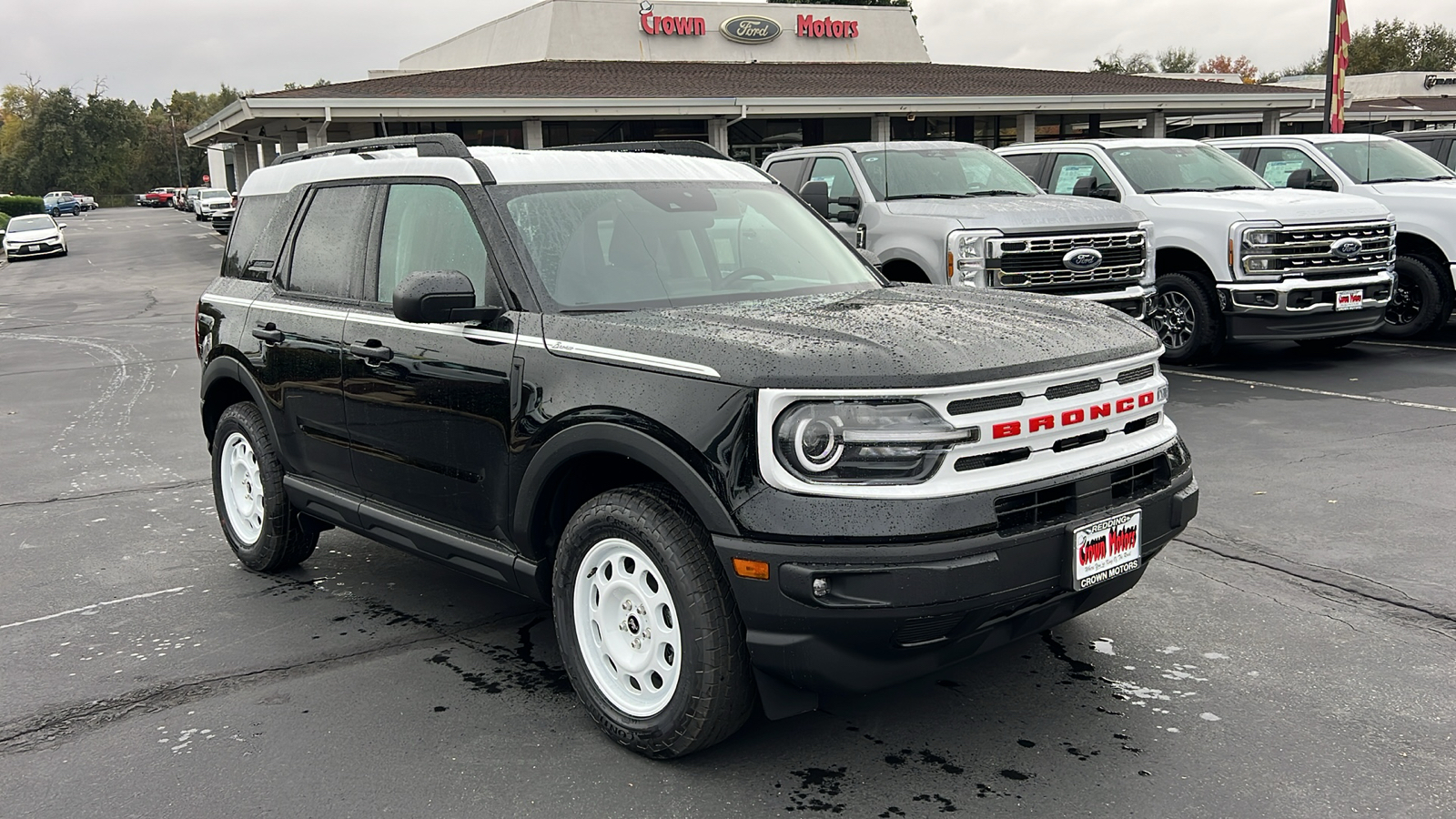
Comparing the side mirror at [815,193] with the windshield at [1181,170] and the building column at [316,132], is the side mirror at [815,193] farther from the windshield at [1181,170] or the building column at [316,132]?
the building column at [316,132]

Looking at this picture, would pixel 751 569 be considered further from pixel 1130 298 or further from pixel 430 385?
pixel 1130 298

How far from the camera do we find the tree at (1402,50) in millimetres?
87938

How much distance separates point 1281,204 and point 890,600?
29.3 feet

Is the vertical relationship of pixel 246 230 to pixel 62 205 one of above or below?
below

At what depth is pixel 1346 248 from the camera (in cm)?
1045

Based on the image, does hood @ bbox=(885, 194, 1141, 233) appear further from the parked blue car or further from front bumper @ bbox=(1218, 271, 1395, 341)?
the parked blue car

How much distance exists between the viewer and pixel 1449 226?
11.6 meters

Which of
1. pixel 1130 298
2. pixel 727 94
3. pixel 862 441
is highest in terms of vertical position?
pixel 727 94

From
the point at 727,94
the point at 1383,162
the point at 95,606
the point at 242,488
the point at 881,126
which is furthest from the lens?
the point at 881,126

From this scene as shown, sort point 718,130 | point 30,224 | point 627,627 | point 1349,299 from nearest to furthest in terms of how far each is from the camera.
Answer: point 627,627 → point 1349,299 → point 718,130 → point 30,224

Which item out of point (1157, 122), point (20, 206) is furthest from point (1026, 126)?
point (20, 206)

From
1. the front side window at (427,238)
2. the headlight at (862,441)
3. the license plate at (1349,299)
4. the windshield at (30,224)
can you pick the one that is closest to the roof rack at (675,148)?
the front side window at (427,238)

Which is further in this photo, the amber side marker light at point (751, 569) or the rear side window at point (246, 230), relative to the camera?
the rear side window at point (246, 230)

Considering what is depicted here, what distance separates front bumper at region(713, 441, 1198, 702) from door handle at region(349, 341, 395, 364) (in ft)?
6.07
